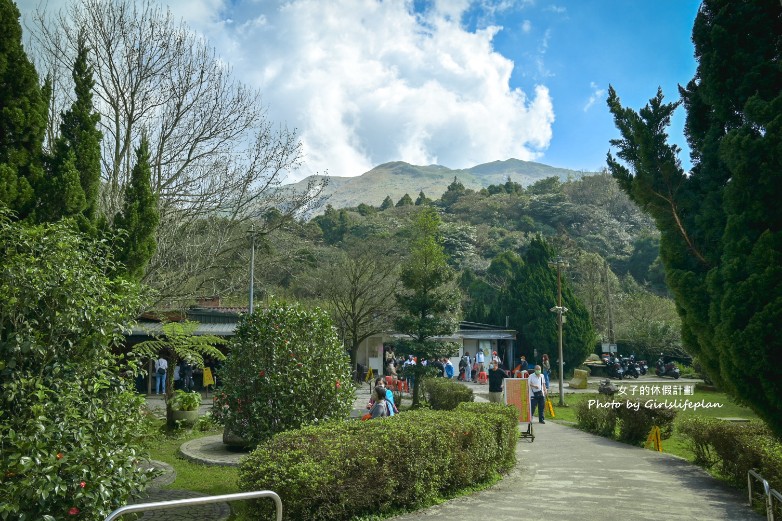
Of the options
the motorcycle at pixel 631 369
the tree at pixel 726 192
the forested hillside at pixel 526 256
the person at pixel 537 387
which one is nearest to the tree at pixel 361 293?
the forested hillside at pixel 526 256

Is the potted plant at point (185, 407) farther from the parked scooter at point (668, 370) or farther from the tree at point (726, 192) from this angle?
the parked scooter at point (668, 370)

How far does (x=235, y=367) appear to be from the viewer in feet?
37.5

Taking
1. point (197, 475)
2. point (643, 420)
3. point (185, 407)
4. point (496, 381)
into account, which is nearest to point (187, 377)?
point (185, 407)

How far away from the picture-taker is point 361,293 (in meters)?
33.7

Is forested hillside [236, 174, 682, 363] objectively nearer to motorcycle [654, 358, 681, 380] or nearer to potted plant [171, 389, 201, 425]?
motorcycle [654, 358, 681, 380]

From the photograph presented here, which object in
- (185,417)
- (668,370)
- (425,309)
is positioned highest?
(425,309)

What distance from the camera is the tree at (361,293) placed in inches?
1326

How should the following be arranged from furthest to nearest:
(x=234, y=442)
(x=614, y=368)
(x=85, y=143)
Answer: (x=614, y=368) → (x=234, y=442) → (x=85, y=143)

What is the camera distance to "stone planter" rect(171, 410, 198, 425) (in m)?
15.8

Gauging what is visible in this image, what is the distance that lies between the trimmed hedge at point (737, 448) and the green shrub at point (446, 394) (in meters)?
8.05

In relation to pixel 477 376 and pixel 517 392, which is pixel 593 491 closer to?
pixel 517 392

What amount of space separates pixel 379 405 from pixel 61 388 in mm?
6838

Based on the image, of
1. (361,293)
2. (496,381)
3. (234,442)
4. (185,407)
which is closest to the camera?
(234,442)

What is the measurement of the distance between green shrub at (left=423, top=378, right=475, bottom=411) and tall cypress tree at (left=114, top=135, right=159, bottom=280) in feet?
35.1
